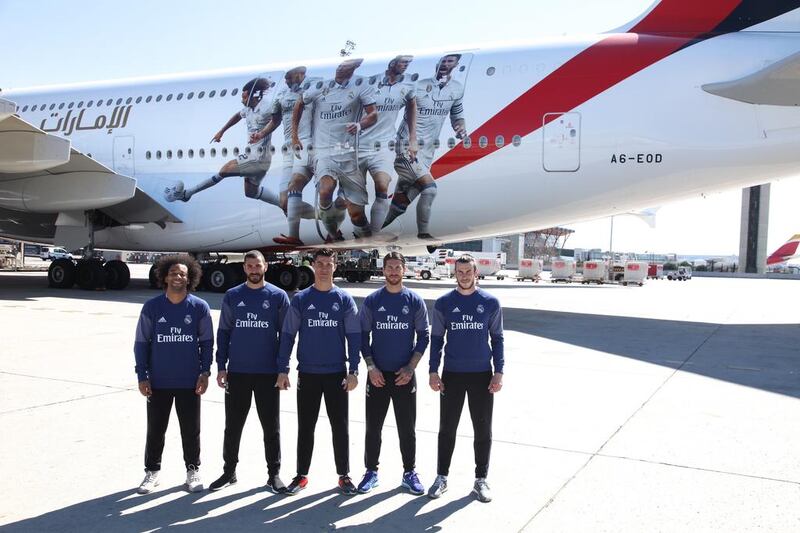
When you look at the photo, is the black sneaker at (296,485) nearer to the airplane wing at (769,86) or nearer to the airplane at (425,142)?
the airplane at (425,142)

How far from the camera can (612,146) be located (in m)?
13.0

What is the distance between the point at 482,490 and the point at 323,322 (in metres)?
1.42

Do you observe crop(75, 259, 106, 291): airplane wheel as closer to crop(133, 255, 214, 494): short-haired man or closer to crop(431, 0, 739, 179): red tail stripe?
crop(431, 0, 739, 179): red tail stripe

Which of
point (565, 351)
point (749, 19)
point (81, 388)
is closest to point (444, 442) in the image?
point (81, 388)

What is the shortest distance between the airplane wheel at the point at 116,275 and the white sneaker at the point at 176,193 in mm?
2771

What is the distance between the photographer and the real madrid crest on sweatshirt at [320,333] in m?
4.27

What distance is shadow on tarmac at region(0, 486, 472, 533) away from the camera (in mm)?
3500

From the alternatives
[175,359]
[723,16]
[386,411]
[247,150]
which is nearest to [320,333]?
[386,411]

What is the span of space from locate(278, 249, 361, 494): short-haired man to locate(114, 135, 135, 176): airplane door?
15.7 m

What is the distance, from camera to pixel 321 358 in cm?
425

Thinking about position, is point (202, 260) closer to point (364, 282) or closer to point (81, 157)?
point (81, 157)

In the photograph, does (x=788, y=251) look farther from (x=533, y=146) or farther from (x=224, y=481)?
(x=224, y=481)

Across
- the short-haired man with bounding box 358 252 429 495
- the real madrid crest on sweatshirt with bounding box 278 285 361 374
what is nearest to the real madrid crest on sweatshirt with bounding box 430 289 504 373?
the short-haired man with bounding box 358 252 429 495

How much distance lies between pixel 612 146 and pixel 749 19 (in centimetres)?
346
